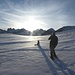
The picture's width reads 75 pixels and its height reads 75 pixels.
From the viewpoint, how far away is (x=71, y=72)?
8.23 meters

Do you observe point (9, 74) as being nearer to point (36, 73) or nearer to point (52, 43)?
point (36, 73)

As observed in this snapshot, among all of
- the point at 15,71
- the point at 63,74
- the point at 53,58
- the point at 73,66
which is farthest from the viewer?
the point at 53,58

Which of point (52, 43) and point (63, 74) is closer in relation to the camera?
point (63, 74)

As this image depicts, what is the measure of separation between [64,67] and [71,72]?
1088 millimetres

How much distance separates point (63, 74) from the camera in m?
7.89

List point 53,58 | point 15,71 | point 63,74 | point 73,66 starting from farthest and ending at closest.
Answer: point 53,58
point 73,66
point 15,71
point 63,74

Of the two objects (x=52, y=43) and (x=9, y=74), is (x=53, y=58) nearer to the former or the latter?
(x=52, y=43)

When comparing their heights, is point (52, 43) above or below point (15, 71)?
above

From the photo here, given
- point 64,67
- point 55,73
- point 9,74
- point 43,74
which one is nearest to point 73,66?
point 64,67

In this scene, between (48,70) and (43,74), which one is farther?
(48,70)

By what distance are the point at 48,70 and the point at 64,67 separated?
117 centimetres

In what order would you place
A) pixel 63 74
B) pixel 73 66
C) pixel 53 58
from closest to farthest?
pixel 63 74
pixel 73 66
pixel 53 58

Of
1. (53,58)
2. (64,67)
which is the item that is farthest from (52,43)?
(64,67)

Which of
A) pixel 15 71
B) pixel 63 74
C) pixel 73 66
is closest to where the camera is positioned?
pixel 63 74
